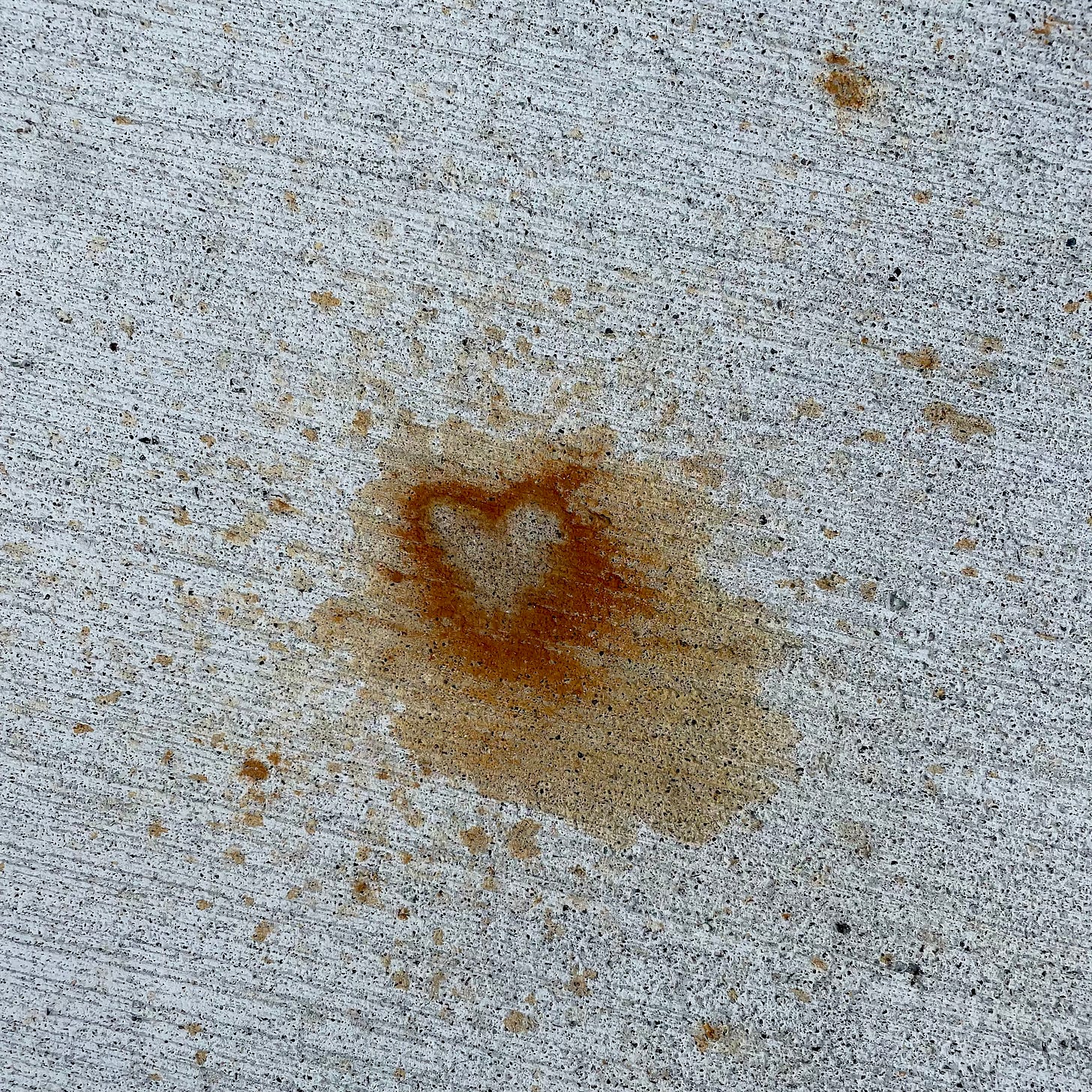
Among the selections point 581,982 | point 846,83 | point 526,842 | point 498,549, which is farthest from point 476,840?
point 846,83

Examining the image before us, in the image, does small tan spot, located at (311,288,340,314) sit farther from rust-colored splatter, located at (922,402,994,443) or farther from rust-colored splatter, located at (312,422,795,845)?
rust-colored splatter, located at (922,402,994,443)

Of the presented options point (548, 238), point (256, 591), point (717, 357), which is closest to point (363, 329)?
point (548, 238)

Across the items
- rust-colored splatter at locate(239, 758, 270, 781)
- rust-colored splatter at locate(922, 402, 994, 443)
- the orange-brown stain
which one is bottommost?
the orange-brown stain

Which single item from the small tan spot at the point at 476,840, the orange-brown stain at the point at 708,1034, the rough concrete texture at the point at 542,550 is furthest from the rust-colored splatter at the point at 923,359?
the orange-brown stain at the point at 708,1034

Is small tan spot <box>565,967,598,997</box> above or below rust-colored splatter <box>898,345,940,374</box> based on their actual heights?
below

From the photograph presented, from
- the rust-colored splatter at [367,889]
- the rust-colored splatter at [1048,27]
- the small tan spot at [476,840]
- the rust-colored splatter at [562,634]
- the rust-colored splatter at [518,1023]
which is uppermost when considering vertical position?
the rust-colored splatter at [1048,27]

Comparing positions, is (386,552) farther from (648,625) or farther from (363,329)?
(648,625)

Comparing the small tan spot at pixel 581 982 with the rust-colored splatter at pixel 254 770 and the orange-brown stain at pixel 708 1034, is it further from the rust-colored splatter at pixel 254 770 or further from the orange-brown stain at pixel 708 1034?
the rust-colored splatter at pixel 254 770

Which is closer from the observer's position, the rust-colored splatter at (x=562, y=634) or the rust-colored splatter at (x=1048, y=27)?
the rust-colored splatter at (x=1048, y=27)

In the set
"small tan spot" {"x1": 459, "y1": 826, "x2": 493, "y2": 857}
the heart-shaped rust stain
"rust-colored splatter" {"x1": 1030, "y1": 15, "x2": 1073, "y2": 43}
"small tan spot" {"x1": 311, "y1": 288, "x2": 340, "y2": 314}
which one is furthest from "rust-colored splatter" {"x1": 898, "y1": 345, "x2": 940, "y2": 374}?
"small tan spot" {"x1": 459, "y1": 826, "x2": 493, "y2": 857}
